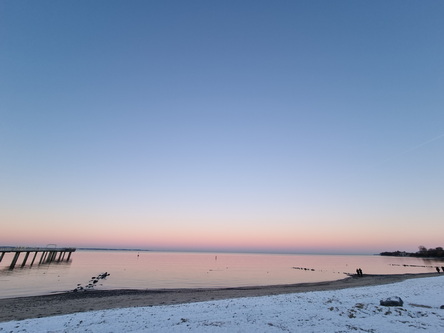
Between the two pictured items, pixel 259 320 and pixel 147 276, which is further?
pixel 147 276

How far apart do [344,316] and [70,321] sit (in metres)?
12.0

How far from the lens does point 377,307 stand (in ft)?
44.9

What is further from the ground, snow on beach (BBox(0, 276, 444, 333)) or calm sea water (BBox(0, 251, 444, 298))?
calm sea water (BBox(0, 251, 444, 298))

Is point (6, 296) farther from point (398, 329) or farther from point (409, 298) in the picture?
point (409, 298)

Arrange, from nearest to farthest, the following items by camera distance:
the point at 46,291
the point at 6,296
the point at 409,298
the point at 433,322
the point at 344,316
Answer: the point at 433,322, the point at 344,316, the point at 409,298, the point at 6,296, the point at 46,291

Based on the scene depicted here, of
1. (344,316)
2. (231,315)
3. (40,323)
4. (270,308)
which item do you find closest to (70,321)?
(40,323)

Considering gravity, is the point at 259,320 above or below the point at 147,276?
below

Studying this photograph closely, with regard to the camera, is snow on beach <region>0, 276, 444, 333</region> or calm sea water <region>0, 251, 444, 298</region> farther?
calm sea water <region>0, 251, 444, 298</region>

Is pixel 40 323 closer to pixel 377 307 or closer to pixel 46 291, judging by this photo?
pixel 377 307

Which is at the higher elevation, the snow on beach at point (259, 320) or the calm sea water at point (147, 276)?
the calm sea water at point (147, 276)

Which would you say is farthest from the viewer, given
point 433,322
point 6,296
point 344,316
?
point 6,296

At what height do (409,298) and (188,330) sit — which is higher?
(409,298)

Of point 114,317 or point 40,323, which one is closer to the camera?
point 40,323

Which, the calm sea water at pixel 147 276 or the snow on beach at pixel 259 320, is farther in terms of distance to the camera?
the calm sea water at pixel 147 276
